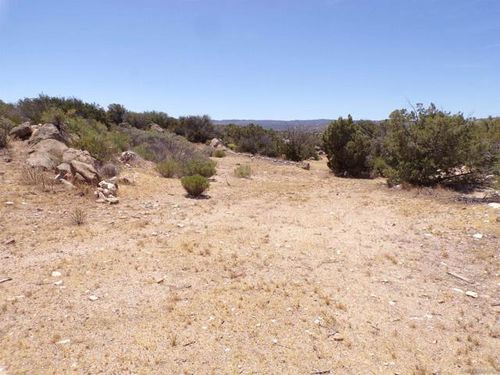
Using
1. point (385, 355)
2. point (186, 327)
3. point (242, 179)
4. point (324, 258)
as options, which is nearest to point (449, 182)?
point (242, 179)

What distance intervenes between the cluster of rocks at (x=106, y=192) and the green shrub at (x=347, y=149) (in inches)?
410

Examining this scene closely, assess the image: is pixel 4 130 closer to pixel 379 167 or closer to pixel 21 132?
pixel 21 132

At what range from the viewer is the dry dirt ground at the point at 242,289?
3.39 metres

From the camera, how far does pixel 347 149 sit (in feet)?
52.8

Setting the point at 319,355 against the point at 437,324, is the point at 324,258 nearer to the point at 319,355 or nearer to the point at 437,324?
the point at 437,324

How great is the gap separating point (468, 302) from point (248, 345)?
109 inches

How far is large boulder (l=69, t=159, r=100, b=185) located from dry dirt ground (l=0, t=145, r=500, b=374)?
98cm

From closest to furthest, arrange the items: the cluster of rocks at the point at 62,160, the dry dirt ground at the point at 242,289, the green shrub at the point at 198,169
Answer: the dry dirt ground at the point at 242,289, the cluster of rocks at the point at 62,160, the green shrub at the point at 198,169

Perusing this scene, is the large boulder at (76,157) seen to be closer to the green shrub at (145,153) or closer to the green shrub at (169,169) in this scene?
the green shrub at (169,169)

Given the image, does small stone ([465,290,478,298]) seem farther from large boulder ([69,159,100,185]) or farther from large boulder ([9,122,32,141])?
large boulder ([9,122,32,141])

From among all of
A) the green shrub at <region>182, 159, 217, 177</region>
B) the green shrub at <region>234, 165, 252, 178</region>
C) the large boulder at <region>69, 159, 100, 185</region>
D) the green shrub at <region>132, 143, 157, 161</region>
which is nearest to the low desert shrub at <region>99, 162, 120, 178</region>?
the large boulder at <region>69, 159, 100, 185</region>

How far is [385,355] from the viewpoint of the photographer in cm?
346

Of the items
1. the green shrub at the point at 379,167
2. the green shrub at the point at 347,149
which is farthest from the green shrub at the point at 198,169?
the green shrub at the point at 347,149

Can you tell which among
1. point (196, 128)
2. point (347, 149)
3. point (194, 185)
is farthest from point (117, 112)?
point (194, 185)
